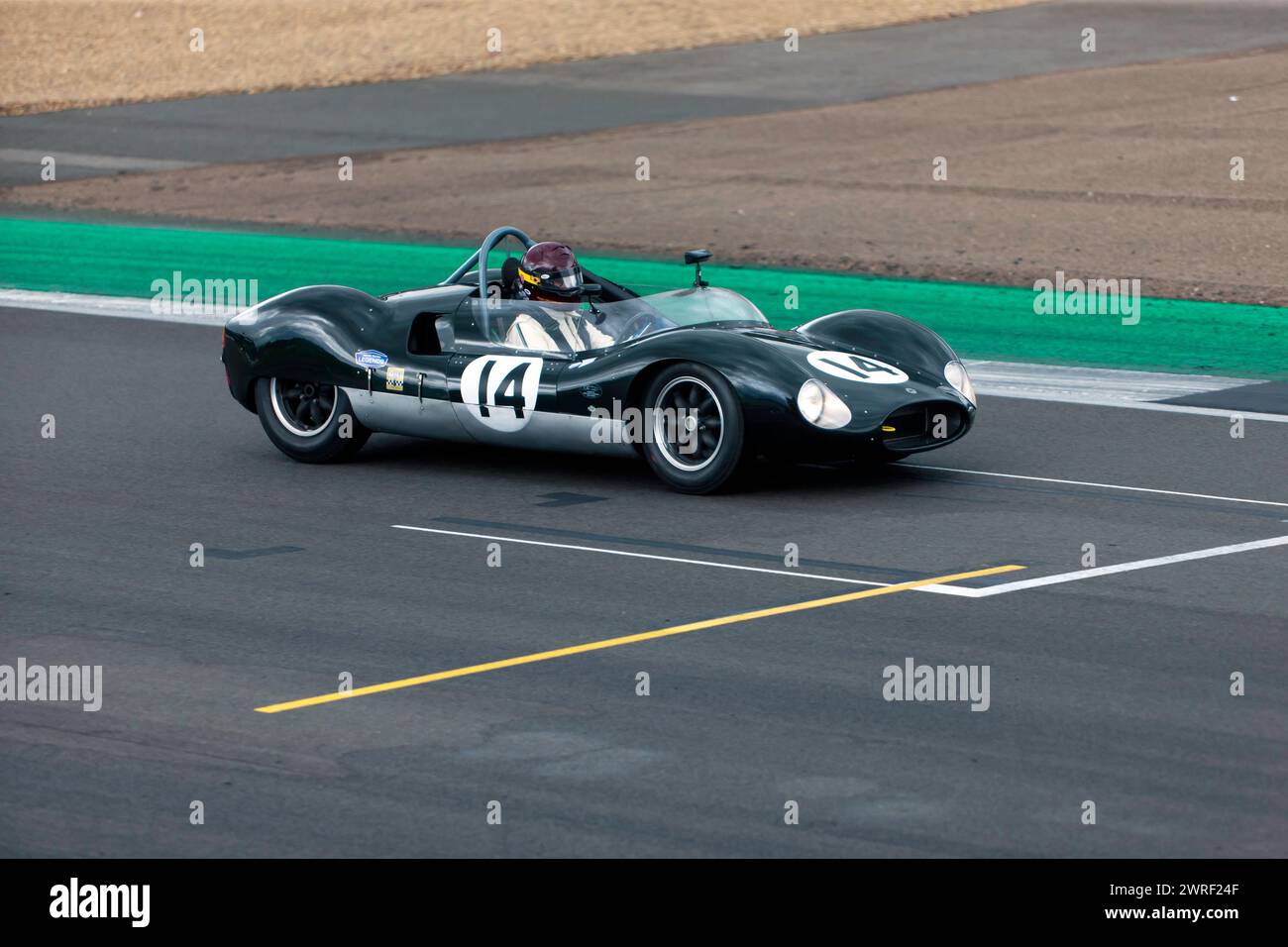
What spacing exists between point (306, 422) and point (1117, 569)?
17.1ft

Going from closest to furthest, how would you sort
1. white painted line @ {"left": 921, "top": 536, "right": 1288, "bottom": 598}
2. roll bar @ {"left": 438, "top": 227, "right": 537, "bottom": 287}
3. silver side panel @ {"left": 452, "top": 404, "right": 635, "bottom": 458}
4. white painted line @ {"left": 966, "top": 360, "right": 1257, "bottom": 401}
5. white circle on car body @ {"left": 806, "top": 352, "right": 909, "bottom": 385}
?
white painted line @ {"left": 921, "top": 536, "right": 1288, "bottom": 598} < white circle on car body @ {"left": 806, "top": 352, "right": 909, "bottom": 385} < silver side panel @ {"left": 452, "top": 404, "right": 635, "bottom": 458} < roll bar @ {"left": 438, "top": 227, "right": 537, "bottom": 287} < white painted line @ {"left": 966, "top": 360, "right": 1257, "bottom": 401}

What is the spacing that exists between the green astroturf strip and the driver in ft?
18.0

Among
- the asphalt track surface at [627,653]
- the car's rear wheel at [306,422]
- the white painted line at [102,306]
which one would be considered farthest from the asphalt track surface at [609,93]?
the asphalt track surface at [627,653]

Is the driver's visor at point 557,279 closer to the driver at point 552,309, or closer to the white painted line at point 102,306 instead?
the driver at point 552,309

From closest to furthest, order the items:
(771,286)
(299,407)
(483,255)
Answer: (483,255)
(299,407)
(771,286)

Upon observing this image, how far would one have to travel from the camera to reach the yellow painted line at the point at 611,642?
8.41m

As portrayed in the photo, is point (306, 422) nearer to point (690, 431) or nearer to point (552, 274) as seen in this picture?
point (552, 274)

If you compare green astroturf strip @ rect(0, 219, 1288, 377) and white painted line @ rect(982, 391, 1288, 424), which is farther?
green astroturf strip @ rect(0, 219, 1288, 377)

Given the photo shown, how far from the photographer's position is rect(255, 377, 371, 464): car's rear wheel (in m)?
13.0

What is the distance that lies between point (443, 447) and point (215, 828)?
6827 millimetres

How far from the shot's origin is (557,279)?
1272 cm

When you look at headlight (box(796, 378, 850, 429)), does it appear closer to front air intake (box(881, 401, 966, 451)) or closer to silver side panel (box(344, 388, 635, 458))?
front air intake (box(881, 401, 966, 451))

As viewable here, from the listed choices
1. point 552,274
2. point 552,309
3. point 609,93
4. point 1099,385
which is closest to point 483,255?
point 552,274

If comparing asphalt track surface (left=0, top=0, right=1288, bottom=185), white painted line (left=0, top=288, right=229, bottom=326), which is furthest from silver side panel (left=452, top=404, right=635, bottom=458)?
asphalt track surface (left=0, top=0, right=1288, bottom=185)
